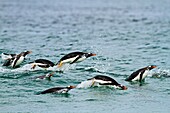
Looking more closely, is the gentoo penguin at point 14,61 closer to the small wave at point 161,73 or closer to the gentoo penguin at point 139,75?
the gentoo penguin at point 139,75

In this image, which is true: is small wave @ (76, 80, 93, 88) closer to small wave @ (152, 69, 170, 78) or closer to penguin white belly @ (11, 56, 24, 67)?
small wave @ (152, 69, 170, 78)

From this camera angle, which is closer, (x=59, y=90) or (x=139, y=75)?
(x=59, y=90)

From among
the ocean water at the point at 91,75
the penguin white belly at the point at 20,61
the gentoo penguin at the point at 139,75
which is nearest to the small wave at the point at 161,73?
the ocean water at the point at 91,75

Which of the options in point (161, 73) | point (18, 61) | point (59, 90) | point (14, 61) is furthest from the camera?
point (18, 61)

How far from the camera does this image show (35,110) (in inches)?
544

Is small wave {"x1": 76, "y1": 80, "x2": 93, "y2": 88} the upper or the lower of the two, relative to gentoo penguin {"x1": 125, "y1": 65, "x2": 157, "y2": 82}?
lower

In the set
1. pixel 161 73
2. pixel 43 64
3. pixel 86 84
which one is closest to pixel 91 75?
pixel 43 64

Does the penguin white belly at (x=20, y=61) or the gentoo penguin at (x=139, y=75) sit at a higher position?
the penguin white belly at (x=20, y=61)

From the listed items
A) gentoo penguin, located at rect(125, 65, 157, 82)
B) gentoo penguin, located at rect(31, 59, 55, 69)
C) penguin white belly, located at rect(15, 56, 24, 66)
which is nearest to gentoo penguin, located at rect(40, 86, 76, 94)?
gentoo penguin, located at rect(125, 65, 157, 82)

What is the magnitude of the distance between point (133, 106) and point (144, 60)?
9.16 meters

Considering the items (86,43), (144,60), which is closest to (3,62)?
(144,60)

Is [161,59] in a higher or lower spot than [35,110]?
higher

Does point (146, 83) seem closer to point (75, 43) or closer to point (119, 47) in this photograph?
point (119, 47)

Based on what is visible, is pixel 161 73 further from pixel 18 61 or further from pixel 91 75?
pixel 18 61
